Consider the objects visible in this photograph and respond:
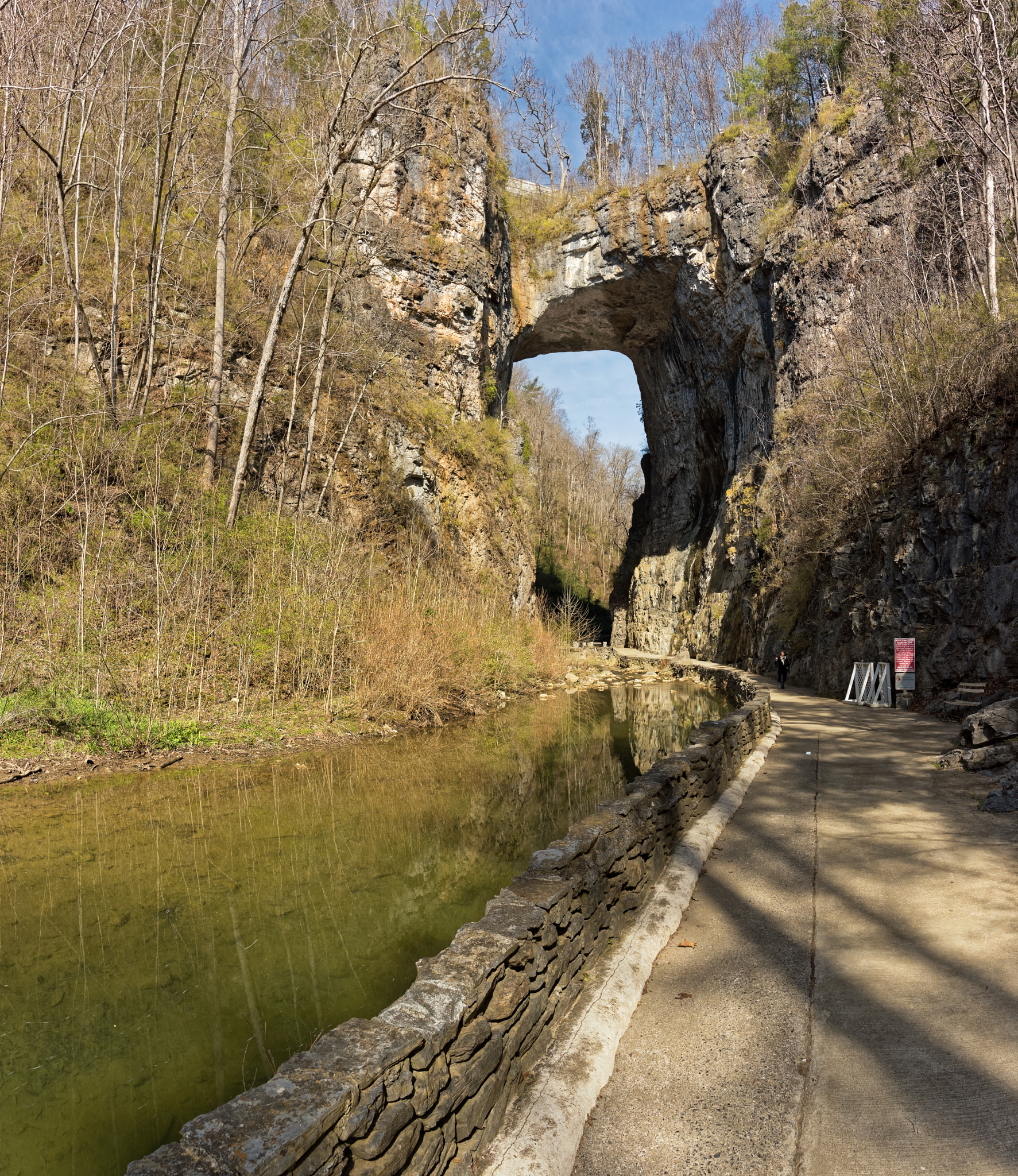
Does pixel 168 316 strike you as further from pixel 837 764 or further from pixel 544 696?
pixel 837 764

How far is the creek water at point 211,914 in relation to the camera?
2844 mm

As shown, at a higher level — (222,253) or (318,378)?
(222,253)

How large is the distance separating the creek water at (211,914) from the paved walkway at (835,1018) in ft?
5.06

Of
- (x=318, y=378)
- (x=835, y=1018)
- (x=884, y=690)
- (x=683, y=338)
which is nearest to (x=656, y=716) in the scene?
(x=884, y=690)

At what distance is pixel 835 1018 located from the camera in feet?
9.46

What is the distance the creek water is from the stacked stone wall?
117 centimetres

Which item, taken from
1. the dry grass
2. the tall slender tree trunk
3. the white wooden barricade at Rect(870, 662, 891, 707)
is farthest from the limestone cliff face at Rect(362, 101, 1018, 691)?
the dry grass

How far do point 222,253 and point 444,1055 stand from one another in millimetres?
12787

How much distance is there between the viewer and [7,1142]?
253 centimetres

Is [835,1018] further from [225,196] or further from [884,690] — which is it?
[225,196]

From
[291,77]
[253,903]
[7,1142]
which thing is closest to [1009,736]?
[253,903]

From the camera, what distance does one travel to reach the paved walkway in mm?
2225

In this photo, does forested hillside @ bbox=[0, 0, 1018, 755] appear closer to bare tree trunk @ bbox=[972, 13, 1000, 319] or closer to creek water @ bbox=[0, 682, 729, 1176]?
bare tree trunk @ bbox=[972, 13, 1000, 319]

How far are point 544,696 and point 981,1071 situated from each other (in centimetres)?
1345
